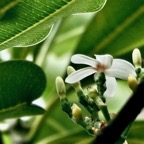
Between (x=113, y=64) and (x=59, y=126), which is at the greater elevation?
(x=113, y=64)

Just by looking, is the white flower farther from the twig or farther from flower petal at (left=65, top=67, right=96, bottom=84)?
the twig

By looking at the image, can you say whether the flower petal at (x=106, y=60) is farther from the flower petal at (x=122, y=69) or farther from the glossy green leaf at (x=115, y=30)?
the glossy green leaf at (x=115, y=30)

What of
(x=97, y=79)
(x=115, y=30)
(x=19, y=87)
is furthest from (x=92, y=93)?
(x=115, y=30)

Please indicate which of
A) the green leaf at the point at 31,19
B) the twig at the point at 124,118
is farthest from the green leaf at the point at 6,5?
the twig at the point at 124,118

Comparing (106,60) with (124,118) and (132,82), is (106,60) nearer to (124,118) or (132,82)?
(132,82)

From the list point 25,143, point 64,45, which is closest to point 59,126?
point 64,45

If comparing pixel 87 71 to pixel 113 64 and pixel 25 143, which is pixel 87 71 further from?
pixel 25 143
